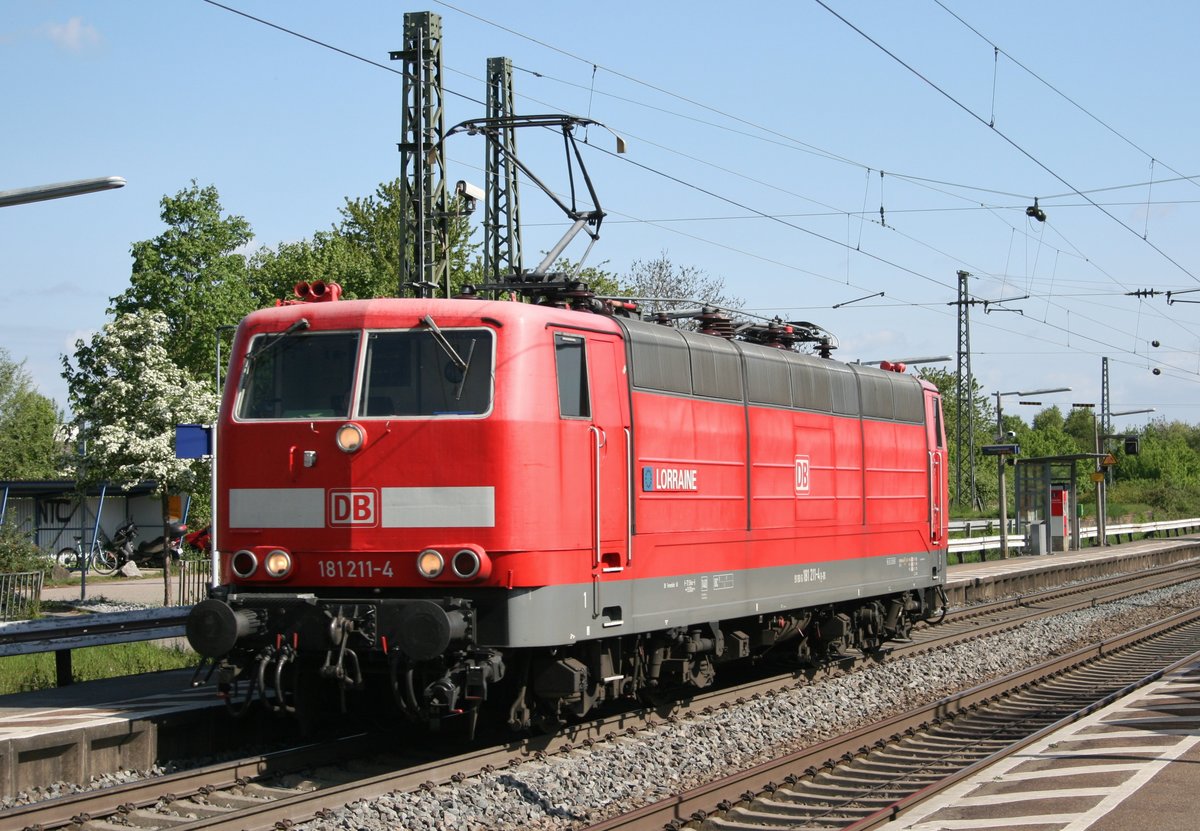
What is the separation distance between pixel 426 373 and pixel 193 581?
55.7 feet

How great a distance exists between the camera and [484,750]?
10.6 m

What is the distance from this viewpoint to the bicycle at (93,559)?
4206 cm

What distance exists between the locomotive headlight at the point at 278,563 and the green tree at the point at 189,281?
113ft

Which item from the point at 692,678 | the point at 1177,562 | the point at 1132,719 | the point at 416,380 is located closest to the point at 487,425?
the point at 416,380

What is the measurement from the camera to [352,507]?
1042 centimetres

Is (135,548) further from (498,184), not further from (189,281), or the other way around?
(498,184)

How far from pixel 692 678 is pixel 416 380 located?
4.34 metres

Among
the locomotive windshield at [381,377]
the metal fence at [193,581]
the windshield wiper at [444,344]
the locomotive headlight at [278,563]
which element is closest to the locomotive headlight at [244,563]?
the locomotive headlight at [278,563]

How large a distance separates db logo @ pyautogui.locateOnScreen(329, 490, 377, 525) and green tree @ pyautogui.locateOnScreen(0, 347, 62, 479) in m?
59.4

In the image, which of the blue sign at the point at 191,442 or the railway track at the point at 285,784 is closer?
the railway track at the point at 285,784

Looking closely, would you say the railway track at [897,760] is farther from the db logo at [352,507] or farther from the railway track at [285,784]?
the db logo at [352,507]

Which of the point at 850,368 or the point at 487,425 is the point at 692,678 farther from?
the point at 850,368

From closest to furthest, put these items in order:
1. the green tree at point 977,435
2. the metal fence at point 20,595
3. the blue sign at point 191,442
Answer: the blue sign at point 191,442 → the metal fence at point 20,595 → the green tree at point 977,435

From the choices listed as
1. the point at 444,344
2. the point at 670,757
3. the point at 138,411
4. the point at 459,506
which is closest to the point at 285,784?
the point at 459,506
